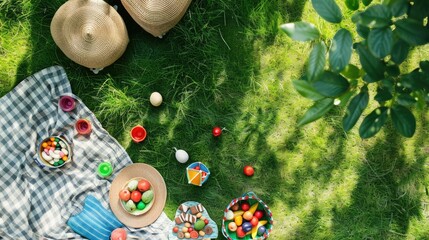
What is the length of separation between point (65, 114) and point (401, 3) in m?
2.59

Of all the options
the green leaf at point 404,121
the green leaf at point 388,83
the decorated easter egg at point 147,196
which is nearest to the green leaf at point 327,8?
the green leaf at point 388,83

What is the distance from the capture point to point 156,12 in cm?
319

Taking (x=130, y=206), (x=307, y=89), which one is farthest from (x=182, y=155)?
(x=307, y=89)

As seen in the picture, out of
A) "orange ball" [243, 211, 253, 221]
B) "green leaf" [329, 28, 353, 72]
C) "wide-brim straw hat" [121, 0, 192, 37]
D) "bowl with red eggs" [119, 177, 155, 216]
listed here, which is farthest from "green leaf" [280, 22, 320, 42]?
"bowl with red eggs" [119, 177, 155, 216]

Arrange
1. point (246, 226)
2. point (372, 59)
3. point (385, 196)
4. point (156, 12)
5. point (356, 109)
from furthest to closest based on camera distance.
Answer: point (385, 196) < point (246, 226) < point (156, 12) < point (356, 109) < point (372, 59)

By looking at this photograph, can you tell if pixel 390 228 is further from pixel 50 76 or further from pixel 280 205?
pixel 50 76

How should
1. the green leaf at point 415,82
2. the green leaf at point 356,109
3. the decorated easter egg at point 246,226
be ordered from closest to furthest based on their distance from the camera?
the green leaf at point 415,82
the green leaf at point 356,109
the decorated easter egg at point 246,226

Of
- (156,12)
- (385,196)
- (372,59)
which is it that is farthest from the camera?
(385,196)

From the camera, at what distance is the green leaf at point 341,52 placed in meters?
Result: 1.64

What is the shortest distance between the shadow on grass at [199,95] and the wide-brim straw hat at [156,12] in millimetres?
232

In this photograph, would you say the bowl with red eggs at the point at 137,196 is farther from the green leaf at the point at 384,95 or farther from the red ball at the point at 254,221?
the green leaf at the point at 384,95

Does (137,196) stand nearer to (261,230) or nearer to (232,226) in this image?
(232,226)

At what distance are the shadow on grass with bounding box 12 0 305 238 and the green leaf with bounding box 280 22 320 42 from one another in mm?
1759

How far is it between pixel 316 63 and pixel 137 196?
2.10 metres
